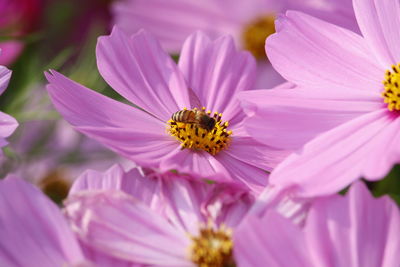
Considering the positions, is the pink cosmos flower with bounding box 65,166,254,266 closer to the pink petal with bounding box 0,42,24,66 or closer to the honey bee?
the honey bee

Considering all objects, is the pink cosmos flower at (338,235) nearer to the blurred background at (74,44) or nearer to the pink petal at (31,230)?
the pink petal at (31,230)

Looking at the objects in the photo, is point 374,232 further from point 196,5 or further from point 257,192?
point 196,5

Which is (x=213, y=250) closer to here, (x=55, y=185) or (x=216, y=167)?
(x=216, y=167)

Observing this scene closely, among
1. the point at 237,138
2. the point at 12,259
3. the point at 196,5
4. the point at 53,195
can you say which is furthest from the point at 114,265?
the point at 196,5

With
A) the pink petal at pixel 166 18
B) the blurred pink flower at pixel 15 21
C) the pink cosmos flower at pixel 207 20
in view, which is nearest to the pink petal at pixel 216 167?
the blurred pink flower at pixel 15 21

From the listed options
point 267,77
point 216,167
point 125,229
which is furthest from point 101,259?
point 267,77
